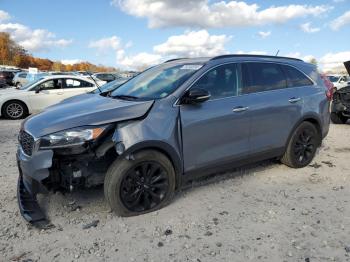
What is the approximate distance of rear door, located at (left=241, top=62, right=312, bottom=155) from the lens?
17.2 feet

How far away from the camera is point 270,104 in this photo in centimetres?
540

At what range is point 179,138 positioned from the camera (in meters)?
4.49

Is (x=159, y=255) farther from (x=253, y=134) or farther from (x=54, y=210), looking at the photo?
(x=253, y=134)

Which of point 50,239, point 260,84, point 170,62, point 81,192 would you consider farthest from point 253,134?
point 50,239

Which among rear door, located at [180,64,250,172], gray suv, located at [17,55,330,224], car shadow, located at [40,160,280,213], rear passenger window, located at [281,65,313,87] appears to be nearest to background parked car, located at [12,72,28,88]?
gray suv, located at [17,55,330,224]

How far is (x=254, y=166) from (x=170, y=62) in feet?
6.96

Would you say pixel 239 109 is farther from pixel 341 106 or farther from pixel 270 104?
pixel 341 106

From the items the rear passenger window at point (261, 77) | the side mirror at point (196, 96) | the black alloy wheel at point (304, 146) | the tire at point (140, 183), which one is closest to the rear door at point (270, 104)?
the rear passenger window at point (261, 77)

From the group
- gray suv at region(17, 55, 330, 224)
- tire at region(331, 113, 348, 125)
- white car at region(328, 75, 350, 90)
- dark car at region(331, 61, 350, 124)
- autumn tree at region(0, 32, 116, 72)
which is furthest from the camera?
autumn tree at region(0, 32, 116, 72)

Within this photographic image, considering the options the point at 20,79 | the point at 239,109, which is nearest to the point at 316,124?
the point at 239,109

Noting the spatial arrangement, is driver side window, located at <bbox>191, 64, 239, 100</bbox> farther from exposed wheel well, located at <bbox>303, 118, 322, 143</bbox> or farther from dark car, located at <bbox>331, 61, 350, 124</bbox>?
dark car, located at <bbox>331, 61, 350, 124</bbox>

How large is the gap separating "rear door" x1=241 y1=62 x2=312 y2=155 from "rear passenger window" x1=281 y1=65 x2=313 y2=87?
0.06m

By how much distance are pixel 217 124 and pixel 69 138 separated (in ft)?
5.79

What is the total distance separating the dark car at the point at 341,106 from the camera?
35.9 ft
